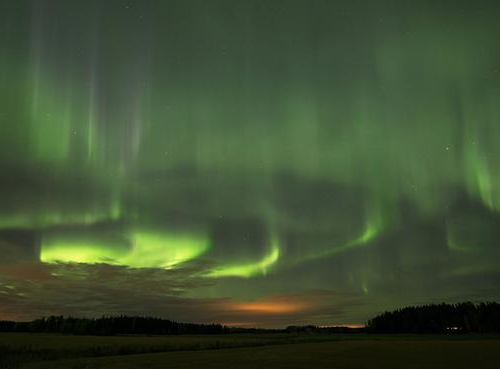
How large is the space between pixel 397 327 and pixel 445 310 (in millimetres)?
21966

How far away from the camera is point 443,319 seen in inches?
6860

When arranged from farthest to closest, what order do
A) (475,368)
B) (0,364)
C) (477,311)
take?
(477,311) → (0,364) → (475,368)

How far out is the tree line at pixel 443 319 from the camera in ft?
520

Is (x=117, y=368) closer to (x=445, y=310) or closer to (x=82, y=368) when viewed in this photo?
(x=82, y=368)

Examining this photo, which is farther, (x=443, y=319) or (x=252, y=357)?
(x=443, y=319)

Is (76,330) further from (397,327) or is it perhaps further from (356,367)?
(356,367)

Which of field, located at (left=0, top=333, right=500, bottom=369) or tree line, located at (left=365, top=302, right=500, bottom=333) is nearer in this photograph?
field, located at (left=0, top=333, right=500, bottom=369)

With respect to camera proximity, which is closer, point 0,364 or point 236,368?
point 236,368

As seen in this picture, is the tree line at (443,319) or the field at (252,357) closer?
the field at (252,357)

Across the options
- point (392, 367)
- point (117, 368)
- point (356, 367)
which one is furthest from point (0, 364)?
point (392, 367)

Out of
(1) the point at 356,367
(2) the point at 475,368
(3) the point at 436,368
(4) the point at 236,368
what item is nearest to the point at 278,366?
(4) the point at 236,368

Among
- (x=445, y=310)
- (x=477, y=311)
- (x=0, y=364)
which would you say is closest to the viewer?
(x=0, y=364)

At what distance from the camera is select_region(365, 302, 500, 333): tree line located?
15838 cm

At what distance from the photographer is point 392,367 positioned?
143 ft
